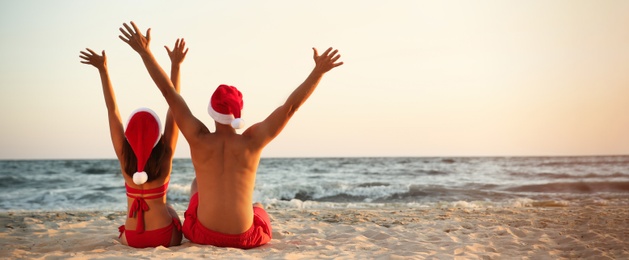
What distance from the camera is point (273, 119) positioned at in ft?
13.9

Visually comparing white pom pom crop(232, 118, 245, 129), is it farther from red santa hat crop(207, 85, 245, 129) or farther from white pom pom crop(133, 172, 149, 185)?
white pom pom crop(133, 172, 149, 185)

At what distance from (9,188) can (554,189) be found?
18794mm

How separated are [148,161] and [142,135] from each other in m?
0.22

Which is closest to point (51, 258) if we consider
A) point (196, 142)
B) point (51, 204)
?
point (196, 142)

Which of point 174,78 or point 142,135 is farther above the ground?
point 174,78

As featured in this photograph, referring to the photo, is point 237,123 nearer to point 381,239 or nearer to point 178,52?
point 178,52

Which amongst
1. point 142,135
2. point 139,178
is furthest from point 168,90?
point 139,178

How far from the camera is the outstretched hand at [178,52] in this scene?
15.3ft

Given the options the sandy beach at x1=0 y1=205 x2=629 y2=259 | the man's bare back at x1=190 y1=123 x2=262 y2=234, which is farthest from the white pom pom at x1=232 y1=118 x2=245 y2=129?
the sandy beach at x1=0 y1=205 x2=629 y2=259

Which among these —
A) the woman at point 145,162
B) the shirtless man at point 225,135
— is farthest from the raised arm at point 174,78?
the shirtless man at point 225,135

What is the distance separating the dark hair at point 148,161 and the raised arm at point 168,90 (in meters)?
0.31

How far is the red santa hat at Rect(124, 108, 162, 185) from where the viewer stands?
4.29 metres

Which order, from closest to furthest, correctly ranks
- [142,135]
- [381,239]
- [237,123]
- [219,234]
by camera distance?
1. [237,123]
2. [142,135]
3. [219,234]
4. [381,239]

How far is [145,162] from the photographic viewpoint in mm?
4316
